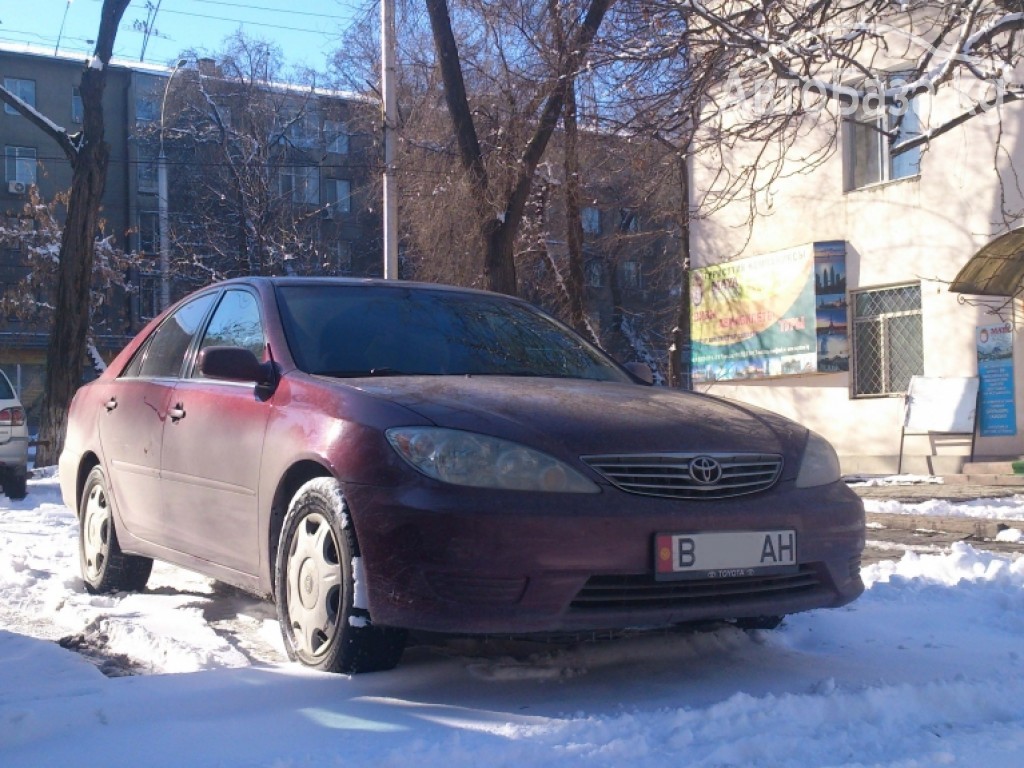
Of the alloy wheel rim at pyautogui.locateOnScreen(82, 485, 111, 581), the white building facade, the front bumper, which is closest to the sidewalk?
the white building facade

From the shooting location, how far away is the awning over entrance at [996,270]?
13.4m

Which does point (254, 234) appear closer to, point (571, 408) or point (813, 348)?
point (813, 348)

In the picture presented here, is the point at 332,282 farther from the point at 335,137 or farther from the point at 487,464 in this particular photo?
the point at 335,137

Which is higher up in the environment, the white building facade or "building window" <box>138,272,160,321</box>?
"building window" <box>138,272,160,321</box>

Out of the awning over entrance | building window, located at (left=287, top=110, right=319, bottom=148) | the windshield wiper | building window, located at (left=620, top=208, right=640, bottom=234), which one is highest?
building window, located at (left=287, top=110, right=319, bottom=148)

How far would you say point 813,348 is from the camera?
56.9 ft

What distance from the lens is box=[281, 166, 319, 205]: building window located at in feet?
131

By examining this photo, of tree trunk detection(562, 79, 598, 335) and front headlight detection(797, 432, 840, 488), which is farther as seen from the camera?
tree trunk detection(562, 79, 598, 335)

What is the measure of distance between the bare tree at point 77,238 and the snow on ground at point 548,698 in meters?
13.5

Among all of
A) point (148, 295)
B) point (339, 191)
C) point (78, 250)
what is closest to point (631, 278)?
point (339, 191)

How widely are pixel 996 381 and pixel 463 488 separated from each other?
13.0 meters

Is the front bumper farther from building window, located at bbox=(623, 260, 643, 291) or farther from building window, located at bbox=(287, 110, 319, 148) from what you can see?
building window, located at bbox=(623, 260, 643, 291)

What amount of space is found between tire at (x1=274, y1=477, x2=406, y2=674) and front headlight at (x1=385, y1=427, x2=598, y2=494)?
33 centimetres

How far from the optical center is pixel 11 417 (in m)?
13.5
